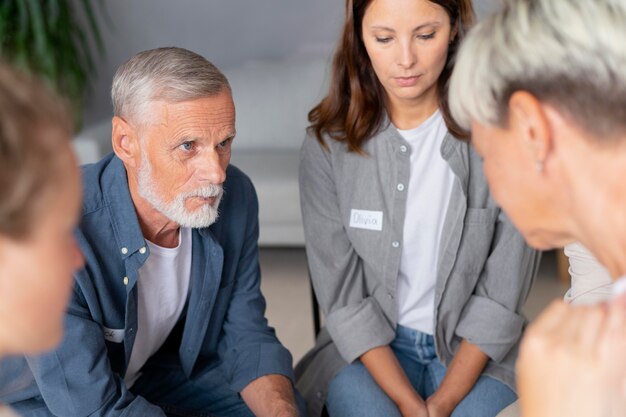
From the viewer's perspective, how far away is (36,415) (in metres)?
1.95

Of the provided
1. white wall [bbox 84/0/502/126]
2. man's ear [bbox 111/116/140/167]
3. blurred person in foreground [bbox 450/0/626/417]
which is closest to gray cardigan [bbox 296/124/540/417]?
man's ear [bbox 111/116/140/167]

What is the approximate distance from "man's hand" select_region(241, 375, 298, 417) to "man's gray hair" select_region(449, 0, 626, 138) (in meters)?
1.09

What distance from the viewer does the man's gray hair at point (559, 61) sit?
112 cm

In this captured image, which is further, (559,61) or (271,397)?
(271,397)

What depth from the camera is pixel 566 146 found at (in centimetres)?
114

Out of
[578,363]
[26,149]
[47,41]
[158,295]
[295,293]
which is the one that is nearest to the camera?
[26,149]

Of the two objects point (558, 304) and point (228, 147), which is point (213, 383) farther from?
point (558, 304)

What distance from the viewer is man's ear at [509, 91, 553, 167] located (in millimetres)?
1146

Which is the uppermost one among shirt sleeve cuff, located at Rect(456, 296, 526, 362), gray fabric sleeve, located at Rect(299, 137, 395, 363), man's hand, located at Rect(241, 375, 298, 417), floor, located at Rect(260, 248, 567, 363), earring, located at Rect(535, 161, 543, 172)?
earring, located at Rect(535, 161, 543, 172)

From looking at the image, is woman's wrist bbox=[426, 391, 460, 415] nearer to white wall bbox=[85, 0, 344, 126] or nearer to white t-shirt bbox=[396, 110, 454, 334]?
white t-shirt bbox=[396, 110, 454, 334]

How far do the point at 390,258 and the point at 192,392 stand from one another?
580 mm

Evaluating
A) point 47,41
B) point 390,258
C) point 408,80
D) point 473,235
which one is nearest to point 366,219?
point 390,258

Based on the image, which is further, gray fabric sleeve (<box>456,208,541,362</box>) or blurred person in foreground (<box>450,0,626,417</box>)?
gray fabric sleeve (<box>456,208,541,362</box>)

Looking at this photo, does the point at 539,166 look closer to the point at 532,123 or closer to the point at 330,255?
the point at 532,123
